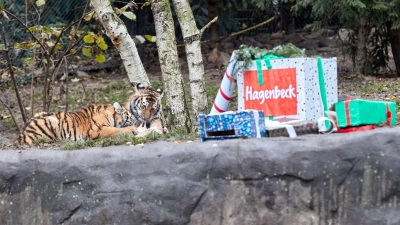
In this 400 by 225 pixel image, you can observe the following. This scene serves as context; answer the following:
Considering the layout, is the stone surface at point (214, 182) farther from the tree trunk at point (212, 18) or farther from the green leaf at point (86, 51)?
the tree trunk at point (212, 18)

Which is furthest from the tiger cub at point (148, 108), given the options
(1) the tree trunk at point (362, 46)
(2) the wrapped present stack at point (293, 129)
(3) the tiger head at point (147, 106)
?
(1) the tree trunk at point (362, 46)

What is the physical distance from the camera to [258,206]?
18.0ft

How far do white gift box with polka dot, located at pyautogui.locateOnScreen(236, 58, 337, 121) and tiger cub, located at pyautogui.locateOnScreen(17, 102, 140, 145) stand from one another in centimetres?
287

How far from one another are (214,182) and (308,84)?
3.74ft

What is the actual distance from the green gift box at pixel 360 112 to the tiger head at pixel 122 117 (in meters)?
3.56

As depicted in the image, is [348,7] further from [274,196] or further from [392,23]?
[274,196]

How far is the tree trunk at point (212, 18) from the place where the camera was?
13828mm

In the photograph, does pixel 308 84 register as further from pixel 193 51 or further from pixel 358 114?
pixel 193 51

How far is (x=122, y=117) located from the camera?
8.60 metres

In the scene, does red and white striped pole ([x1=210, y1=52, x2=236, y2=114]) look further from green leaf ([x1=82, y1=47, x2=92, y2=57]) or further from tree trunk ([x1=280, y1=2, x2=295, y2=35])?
tree trunk ([x1=280, y1=2, x2=295, y2=35])

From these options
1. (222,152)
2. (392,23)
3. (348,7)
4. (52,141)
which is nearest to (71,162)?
(222,152)

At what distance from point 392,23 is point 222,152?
6.34 meters

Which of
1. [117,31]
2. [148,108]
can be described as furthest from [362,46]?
[117,31]

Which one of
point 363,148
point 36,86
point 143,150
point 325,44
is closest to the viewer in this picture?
point 363,148
